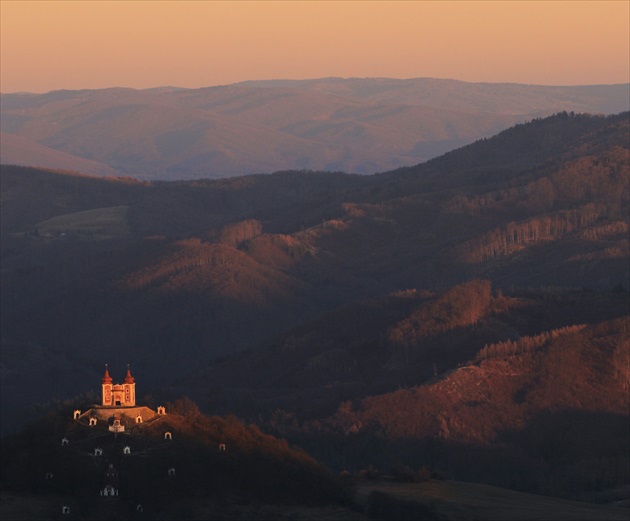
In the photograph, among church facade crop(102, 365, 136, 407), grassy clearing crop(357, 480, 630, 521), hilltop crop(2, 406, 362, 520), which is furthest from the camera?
church facade crop(102, 365, 136, 407)

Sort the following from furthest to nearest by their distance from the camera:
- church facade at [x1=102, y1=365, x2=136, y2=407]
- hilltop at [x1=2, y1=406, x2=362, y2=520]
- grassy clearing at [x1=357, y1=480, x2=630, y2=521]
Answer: church facade at [x1=102, y1=365, x2=136, y2=407], grassy clearing at [x1=357, y1=480, x2=630, y2=521], hilltop at [x1=2, y1=406, x2=362, y2=520]

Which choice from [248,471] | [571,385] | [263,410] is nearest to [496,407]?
[571,385]

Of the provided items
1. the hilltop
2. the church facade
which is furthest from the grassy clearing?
the church facade

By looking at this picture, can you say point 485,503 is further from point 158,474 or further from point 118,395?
point 118,395

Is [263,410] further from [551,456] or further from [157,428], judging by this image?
[157,428]

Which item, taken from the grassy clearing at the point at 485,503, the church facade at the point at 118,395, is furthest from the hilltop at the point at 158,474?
the grassy clearing at the point at 485,503

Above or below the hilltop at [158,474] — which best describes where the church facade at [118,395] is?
above

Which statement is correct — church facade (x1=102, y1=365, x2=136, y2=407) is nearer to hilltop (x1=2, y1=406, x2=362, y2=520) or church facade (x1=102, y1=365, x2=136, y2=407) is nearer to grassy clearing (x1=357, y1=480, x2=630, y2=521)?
hilltop (x1=2, y1=406, x2=362, y2=520)

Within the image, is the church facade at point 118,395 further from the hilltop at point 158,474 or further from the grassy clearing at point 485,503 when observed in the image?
the grassy clearing at point 485,503
